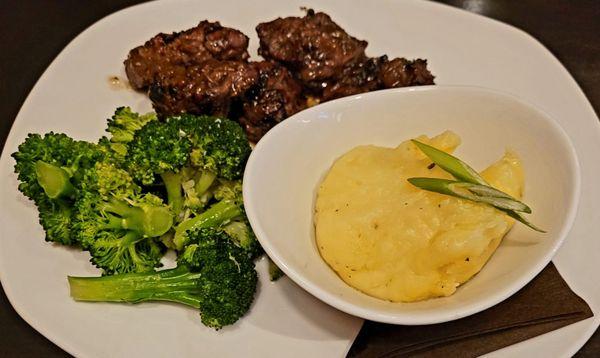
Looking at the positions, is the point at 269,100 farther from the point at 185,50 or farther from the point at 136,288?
the point at 136,288

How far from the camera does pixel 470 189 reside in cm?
260

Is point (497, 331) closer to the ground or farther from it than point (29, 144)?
closer to the ground

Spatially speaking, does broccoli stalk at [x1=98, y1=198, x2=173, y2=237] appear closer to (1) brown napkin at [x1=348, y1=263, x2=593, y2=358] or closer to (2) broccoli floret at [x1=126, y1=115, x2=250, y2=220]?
(2) broccoli floret at [x1=126, y1=115, x2=250, y2=220]

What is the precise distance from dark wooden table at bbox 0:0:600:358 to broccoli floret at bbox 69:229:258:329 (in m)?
1.72

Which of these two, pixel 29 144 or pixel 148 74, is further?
pixel 148 74

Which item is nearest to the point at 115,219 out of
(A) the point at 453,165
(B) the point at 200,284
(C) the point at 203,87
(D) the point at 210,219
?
(D) the point at 210,219

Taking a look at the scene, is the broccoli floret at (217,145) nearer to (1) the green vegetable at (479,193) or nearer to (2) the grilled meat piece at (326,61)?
(2) the grilled meat piece at (326,61)

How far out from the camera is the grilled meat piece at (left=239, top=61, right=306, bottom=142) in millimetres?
3449

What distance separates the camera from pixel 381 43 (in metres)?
4.13

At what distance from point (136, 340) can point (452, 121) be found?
197 centimetres

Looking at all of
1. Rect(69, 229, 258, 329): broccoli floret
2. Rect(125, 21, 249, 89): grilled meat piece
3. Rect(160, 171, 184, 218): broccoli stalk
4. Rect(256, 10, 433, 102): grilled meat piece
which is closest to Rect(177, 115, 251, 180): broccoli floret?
Rect(160, 171, 184, 218): broccoli stalk

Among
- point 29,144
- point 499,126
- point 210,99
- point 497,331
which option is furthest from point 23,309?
point 499,126

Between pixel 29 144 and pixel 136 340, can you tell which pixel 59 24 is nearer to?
pixel 29 144

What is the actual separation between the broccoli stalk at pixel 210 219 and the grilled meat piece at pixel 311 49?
92 centimetres
